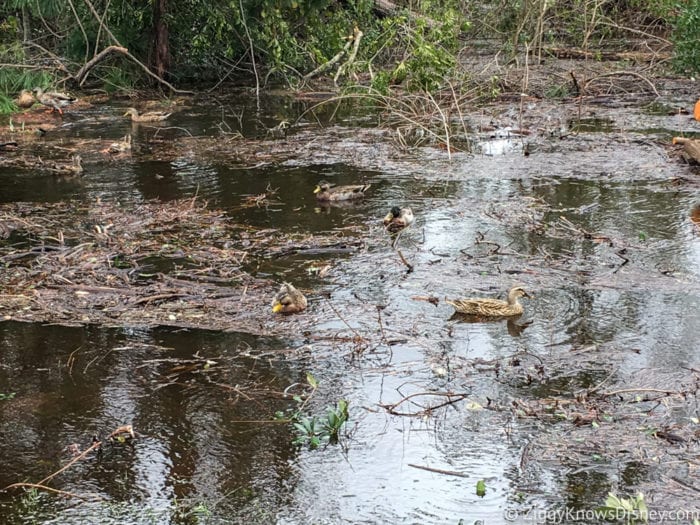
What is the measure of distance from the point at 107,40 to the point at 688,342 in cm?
1757

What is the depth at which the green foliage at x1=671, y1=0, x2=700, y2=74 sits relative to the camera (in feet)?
59.8

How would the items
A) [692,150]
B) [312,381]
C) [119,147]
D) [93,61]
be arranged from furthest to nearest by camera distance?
[93,61] → [119,147] → [692,150] → [312,381]

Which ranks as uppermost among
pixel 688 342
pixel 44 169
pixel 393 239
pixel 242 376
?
pixel 44 169

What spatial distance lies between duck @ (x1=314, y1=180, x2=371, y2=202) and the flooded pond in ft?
0.68

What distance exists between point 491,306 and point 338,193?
450 centimetres

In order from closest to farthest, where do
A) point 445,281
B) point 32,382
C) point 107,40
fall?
point 32,382 < point 445,281 < point 107,40

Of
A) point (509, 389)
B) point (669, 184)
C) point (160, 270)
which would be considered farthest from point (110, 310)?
point (669, 184)

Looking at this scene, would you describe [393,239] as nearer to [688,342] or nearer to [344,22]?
[688,342]

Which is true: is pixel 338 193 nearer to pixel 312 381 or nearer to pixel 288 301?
pixel 288 301

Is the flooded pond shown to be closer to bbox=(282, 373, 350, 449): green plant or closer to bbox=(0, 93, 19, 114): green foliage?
bbox=(282, 373, 350, 449): green plant

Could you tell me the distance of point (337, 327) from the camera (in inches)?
309

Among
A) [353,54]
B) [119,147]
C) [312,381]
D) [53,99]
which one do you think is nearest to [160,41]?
[53,99]

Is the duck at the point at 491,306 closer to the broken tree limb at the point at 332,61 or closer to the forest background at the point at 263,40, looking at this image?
the forest background at the point at 263,40

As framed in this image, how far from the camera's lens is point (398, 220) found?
418 inches
